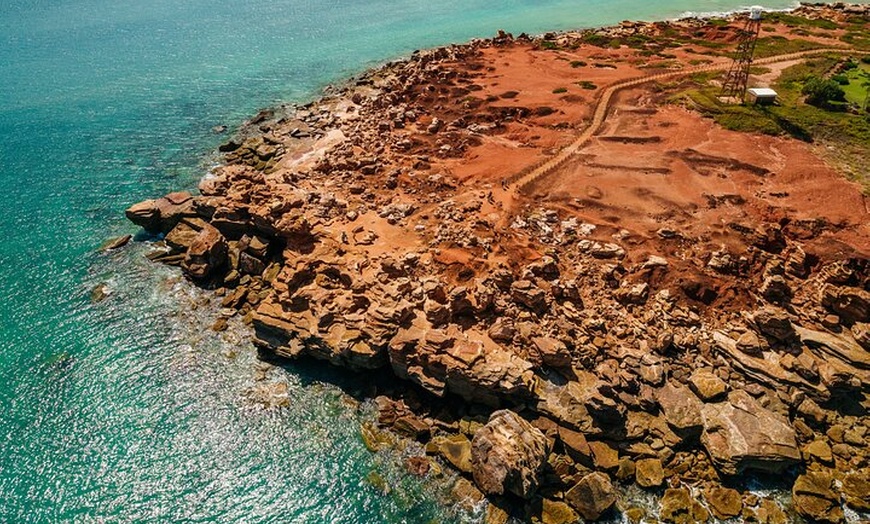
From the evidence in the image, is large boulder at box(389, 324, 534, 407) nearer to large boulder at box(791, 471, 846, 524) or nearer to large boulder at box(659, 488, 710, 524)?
large boulder at box(659, 488, 710, 524)

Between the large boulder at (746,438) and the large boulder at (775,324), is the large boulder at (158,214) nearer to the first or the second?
the large boulder at (746,438)

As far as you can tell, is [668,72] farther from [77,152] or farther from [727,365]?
[77,152]

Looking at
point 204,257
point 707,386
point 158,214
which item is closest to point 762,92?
point 707,386

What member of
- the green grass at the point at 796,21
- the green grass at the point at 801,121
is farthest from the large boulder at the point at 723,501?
the green grass at the point at 796,21

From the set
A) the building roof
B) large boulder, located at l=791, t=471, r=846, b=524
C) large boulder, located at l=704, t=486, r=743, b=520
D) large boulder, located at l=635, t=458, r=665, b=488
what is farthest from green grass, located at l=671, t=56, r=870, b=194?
large boulder, located at l=635, t=458, r=665, b=488

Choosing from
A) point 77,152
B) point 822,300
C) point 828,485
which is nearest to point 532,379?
point 828,485

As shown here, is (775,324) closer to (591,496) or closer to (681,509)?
(681,509)

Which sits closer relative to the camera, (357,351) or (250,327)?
(357,351)
